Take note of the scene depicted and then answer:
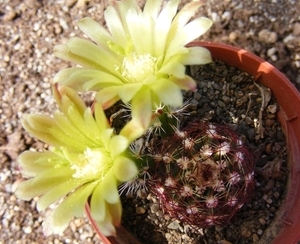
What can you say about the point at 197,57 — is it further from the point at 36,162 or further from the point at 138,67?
the point at 36,162

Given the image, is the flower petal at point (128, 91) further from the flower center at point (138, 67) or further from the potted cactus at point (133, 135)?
the flower center at point (138, 67)

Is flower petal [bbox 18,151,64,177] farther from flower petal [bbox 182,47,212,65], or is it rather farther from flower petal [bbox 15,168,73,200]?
flower petal [bbox 182,47,212,65]

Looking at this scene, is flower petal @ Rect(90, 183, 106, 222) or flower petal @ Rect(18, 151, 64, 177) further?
flower petal @ Rect(18, 151, 64, 177)

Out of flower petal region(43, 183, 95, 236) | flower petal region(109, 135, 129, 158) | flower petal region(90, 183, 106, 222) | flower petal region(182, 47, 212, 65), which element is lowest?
flower petal region(43, 183, 95, 236)

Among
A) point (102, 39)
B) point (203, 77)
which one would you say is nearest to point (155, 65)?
point (102, 39)

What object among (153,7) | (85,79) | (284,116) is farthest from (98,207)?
(284,116)

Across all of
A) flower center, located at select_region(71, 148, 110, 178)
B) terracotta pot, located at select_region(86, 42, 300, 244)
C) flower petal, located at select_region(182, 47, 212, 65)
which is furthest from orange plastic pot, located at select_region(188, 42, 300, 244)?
flower center, located at select_region(71, 148, 110, 178)
